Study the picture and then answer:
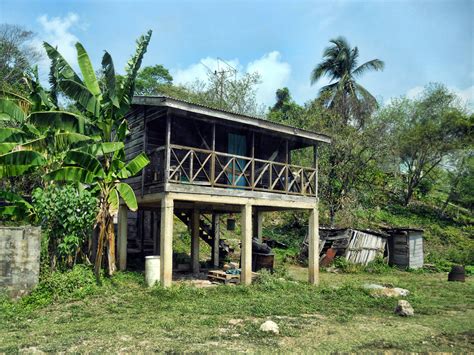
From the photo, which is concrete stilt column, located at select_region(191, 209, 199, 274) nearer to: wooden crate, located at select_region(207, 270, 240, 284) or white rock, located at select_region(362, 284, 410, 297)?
wooden crate, located at select_region(207, 270, 240, 284)

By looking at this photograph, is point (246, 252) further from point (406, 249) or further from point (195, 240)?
point (406, 249)

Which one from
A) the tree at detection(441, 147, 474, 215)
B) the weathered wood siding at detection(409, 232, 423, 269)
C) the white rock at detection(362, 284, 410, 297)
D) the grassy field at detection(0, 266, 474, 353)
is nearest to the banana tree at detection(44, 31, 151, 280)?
the grassy field at detection(0, 266, 474, 353)

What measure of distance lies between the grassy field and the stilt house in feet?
4.78

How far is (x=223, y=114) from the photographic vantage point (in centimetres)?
1252

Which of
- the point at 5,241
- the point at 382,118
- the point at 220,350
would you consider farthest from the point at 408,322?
the point at 382,118

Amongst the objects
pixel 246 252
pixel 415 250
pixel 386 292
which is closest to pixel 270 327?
pixel 246 252

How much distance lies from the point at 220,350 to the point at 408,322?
450cm

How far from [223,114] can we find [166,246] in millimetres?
4100

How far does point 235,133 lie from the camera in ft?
50.0

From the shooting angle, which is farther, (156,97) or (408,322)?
(156,97)

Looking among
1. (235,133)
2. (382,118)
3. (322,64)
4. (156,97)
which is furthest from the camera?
(322,64)

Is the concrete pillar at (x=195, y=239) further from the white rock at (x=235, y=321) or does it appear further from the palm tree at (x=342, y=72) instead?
the palm tree at (x=342, y=72)

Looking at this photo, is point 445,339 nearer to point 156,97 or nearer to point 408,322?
point 408,322

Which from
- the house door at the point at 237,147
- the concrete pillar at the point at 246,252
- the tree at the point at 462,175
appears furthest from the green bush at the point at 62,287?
the tree at the point at 462,175
